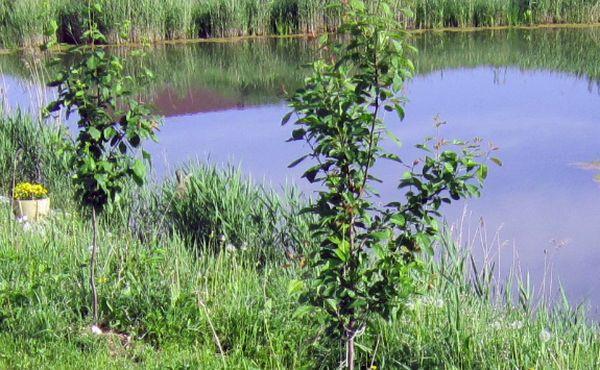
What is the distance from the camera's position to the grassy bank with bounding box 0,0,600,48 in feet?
59.0

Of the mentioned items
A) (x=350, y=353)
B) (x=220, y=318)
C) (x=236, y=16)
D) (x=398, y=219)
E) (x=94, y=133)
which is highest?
(x=236, y=16)

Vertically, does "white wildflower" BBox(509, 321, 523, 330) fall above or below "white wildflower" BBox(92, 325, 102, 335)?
below

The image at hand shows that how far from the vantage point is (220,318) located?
4.82 meters

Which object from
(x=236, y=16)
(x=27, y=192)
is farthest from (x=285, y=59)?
(x=27, y=192)

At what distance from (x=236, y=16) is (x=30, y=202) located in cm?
1248

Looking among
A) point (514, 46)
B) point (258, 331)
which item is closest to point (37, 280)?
point (258, 331)

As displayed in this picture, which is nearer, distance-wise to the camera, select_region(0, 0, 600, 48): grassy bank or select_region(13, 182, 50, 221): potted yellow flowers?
select_region(13, 182, 50, 221): potted yellow flowers

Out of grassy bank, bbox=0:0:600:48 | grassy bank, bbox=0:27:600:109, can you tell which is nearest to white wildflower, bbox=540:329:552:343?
grassy bank, bbox=0:27:600:109

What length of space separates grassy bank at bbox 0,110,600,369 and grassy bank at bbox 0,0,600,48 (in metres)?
12.5

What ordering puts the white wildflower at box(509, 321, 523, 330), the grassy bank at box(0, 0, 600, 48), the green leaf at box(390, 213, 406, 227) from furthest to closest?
the grassy bank at box(0, 0, 600, 48) → the white wildflower at box(509, 321, 523, 330) → the green leaf at box(390, 213, 406, 227)

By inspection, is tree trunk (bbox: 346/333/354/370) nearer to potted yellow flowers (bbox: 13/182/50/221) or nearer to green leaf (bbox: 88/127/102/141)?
green leaf (bbox: 88/127/102/141)

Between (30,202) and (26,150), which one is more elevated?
(26,150)

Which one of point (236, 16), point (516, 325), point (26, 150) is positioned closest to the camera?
point (516, 325)

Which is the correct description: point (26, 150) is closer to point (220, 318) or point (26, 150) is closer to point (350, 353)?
point (220, 318)
